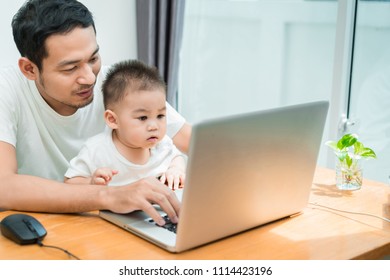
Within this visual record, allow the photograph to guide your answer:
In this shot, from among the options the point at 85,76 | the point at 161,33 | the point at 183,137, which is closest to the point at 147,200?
the point at 85,76

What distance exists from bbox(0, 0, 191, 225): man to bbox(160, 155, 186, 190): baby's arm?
20 cm

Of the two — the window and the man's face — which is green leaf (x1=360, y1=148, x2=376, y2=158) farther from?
the window

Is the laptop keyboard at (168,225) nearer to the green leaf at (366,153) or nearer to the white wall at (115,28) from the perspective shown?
the green leaf at (366,153)

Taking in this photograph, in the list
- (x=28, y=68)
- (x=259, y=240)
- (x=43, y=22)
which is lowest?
(x=259, y=240)

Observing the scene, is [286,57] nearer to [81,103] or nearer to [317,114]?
[81,103]

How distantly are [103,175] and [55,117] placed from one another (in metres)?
0.41

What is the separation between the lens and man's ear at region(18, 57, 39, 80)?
1633 mm

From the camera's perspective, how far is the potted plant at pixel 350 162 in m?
1.54

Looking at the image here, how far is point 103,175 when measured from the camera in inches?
54.4

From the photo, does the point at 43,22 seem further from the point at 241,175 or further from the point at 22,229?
the point at 241,175

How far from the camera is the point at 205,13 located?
9.56 ft

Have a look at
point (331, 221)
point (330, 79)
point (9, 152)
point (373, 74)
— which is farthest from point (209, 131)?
point (330, 79)

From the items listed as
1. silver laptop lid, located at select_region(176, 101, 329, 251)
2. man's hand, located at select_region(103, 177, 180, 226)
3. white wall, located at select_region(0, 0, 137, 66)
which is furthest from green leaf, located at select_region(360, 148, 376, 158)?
white wall, located at select_region(0, 0, 137, 66)

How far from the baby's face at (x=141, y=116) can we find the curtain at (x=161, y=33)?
51.5 inches
